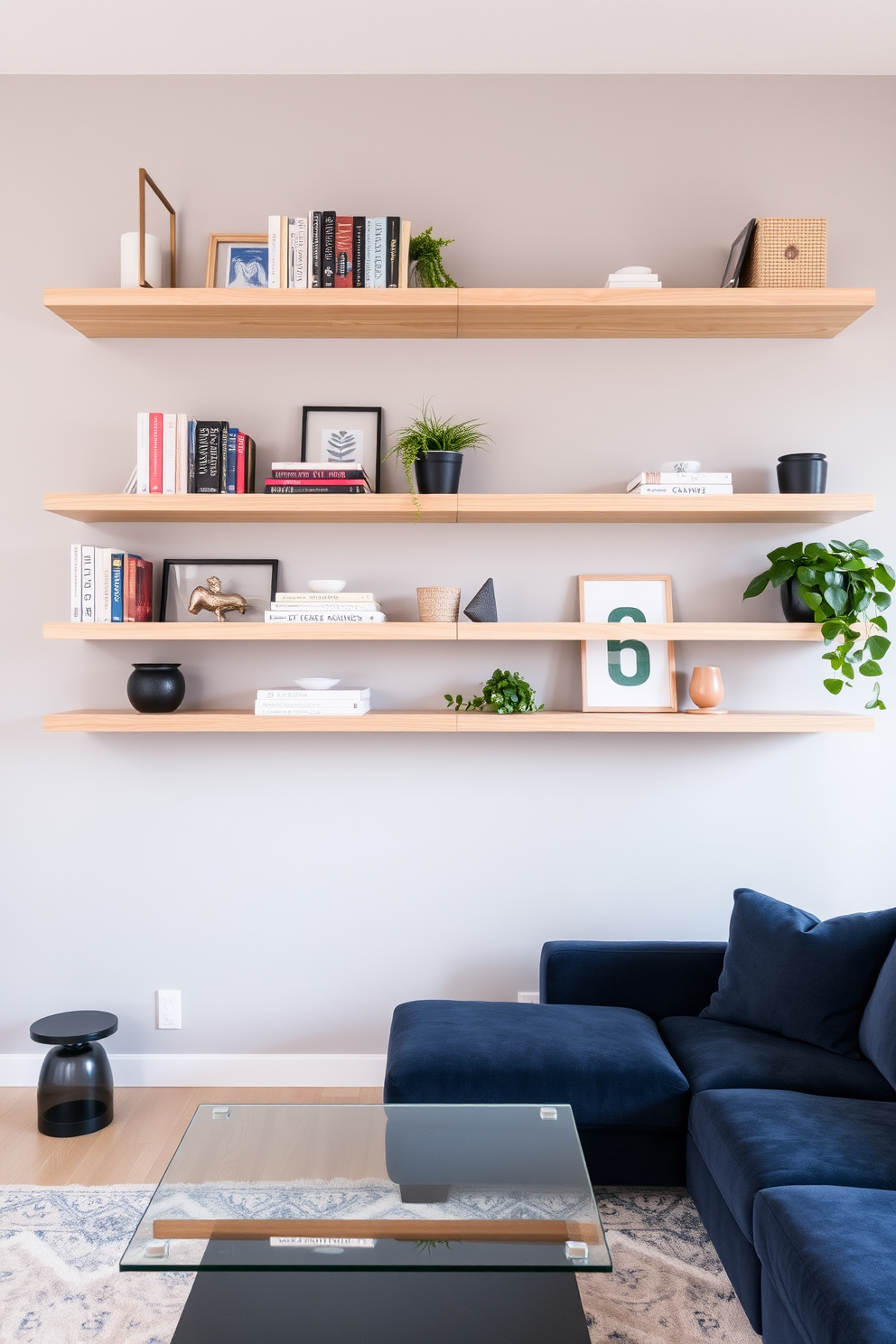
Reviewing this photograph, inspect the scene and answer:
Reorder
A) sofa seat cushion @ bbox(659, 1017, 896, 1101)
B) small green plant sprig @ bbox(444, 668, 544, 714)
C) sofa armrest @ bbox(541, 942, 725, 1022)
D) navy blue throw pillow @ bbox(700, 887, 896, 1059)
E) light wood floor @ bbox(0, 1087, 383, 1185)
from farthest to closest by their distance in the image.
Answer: small green plant sprig @ bbox(444, 668, 544, 714)
sofa armrest @ bbox(541, 942, 725, 1022)
light wood floor @ bbox(0, 1087, 383, 1185)
navy blue throw pillow @ bbox(700, 887, 896, 1059)
sofa seat cushion @ bbox(659, 1017, 896, 1101)

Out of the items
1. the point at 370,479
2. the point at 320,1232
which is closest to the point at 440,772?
the point at 370,479

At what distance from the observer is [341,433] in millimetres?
2727

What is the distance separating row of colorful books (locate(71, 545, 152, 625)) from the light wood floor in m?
1.39

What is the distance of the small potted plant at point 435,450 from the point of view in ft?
8.35

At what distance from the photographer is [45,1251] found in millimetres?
1977

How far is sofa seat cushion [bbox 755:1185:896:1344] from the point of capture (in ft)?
4.19

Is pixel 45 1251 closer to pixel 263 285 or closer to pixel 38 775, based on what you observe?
pixel 38 775

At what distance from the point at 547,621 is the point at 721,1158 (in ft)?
4.74

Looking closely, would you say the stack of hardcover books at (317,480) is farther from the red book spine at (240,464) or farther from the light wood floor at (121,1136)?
the light wood floor at (121,1136)

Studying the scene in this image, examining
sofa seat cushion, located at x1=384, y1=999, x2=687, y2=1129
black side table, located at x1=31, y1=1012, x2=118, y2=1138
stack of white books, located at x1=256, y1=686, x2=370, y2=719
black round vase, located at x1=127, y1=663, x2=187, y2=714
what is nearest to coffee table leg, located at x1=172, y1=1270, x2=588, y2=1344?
sofa seat cushion, located at x1=384, y1=999, x2=687, y2=1129

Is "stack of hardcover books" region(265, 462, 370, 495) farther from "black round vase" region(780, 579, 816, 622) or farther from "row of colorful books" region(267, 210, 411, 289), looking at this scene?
"black round vase" region(780, 579, 816, 622)

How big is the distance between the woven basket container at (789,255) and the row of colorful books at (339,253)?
3.21 feet

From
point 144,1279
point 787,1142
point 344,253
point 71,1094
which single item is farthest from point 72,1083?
point 344,253

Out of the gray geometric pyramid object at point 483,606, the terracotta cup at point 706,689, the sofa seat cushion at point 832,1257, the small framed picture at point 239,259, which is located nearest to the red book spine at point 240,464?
the small framed picture at point 239,259
